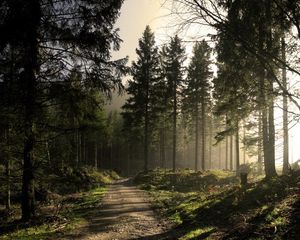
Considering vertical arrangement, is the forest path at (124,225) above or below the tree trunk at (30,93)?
below

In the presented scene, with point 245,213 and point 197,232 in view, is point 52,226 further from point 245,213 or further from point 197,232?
point 245,213

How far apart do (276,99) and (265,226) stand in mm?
3649

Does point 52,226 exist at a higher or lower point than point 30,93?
lower

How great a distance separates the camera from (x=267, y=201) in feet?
42.7

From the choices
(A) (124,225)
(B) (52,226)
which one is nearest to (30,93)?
(B) (52,226)

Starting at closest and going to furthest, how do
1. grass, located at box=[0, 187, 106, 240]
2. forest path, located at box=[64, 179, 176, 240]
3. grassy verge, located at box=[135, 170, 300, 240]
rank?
1. grassy verge, located at box=[135, 170, 300, 240]
2. grass, located at box=[0, 187, 106, 240]
3. forest path, located at box=[64, 179, 176, 240]

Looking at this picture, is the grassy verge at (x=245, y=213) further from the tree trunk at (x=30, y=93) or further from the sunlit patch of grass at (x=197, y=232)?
the tree trunk at (x=30, y=93)

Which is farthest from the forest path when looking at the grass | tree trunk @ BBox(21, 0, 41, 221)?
tree trunk @ BBox(21, 0, 41, 221)

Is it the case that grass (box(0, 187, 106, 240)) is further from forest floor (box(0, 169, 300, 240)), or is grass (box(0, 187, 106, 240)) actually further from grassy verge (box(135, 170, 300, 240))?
grassy verge (box(135, 170, 300, 240))

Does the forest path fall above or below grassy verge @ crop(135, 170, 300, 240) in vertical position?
below

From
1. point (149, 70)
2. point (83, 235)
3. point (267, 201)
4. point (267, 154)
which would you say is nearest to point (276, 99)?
point (267, 201)

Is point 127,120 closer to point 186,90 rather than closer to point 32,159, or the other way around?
point 186,90

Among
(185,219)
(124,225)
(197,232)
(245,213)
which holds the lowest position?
(124,225)

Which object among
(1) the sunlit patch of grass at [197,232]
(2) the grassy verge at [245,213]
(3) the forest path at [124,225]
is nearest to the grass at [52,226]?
(3) the forest path at [124,225]
